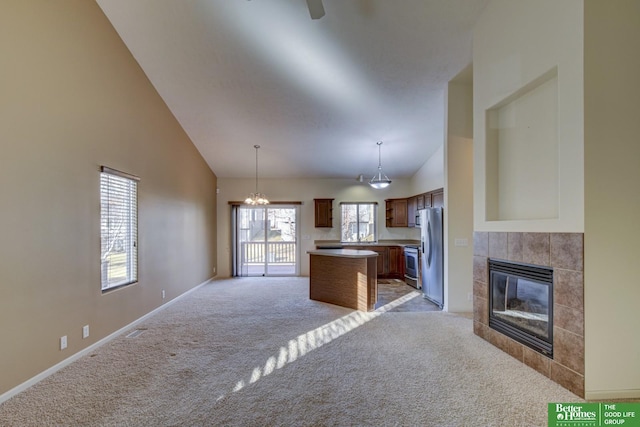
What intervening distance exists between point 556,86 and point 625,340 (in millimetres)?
2241

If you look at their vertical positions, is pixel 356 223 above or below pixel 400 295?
above

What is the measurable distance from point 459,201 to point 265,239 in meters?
5.25

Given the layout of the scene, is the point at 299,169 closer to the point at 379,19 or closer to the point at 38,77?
the point at 379,19

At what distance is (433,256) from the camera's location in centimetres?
532

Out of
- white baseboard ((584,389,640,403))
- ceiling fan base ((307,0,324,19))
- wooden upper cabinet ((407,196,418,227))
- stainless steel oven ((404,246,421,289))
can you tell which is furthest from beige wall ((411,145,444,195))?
ceiling fan base ((307,0,324,19))

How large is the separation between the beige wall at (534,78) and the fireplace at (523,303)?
44 centimetres

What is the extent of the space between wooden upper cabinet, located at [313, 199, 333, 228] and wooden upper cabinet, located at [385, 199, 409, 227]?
1.58 meters

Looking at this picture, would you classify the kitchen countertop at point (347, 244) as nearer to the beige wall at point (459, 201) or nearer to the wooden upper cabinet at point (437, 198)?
the wooden upper cabinet at point (437, 198)

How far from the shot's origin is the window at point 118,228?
3635 mm

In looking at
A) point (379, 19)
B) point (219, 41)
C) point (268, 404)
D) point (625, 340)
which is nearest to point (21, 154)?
point (219, 41)

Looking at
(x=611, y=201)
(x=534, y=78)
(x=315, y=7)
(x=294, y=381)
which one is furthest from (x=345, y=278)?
(x=315, y=7)

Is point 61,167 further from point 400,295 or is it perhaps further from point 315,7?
point 400,295

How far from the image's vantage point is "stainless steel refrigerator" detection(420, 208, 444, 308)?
16.6ft

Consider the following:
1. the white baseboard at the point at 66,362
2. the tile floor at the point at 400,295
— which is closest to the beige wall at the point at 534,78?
the tile floor at the point at 400,295
